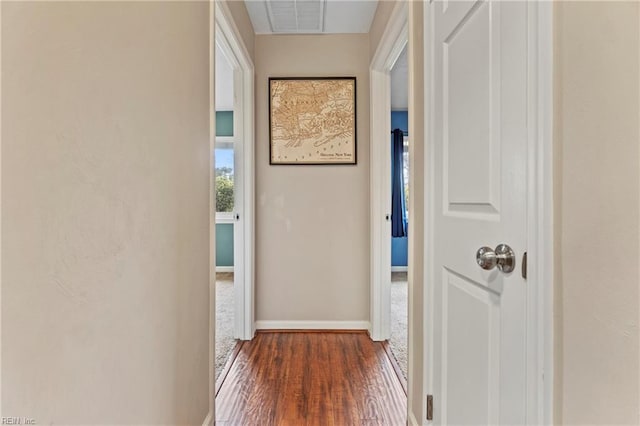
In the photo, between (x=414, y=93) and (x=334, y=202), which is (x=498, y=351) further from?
(x=334, y=202)

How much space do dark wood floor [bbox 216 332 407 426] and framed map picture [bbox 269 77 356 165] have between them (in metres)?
1.40

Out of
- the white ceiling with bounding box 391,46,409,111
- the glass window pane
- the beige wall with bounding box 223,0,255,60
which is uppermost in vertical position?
the white ceiling with bounding box 391,46,409,111

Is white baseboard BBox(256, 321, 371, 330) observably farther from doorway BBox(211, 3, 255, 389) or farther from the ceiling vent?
the ceiling vent

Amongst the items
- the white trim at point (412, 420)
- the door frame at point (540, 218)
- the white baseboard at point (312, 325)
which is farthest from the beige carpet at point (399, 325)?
the door frame at point (540, 218)

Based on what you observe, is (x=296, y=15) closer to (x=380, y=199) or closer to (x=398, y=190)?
(x=380, y=199)

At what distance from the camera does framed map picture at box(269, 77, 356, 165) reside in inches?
108

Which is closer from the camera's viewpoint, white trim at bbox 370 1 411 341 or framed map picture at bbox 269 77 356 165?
white trim at bbox 370 1 411 341

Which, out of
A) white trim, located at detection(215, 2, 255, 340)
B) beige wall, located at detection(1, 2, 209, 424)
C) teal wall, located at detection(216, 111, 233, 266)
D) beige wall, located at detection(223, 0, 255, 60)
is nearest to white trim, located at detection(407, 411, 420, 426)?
beige wall, located at detection(1, 2, 209, 424)

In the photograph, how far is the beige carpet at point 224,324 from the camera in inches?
91.5

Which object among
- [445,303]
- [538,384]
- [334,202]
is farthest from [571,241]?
[334,202]

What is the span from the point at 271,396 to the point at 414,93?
165 centimetres

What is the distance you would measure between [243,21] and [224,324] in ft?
7.78

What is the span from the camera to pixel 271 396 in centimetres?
181

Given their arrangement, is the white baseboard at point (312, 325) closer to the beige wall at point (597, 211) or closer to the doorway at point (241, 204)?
the doorway at point (241, 204)
